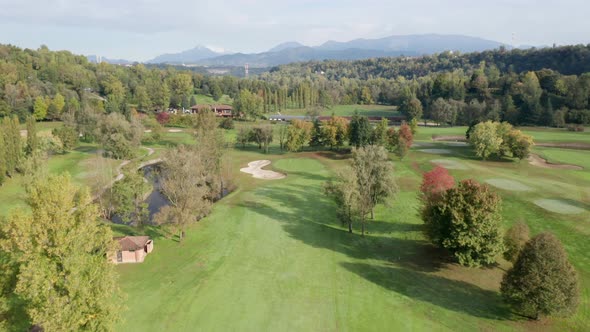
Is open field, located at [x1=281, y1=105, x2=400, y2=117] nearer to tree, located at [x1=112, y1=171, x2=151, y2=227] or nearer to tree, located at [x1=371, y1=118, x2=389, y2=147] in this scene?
tree, located at [x1=371, y1=118, x2=389, y2=147]

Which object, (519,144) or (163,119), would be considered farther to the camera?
(163,119)

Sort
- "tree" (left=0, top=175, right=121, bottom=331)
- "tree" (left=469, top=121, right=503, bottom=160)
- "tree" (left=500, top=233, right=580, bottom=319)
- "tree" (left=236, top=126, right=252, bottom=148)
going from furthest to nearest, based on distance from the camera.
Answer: "tree" (left=236, top=126, right=252, bottom=148)
"tree" (left=469, top=121, right=503, bottom=160)
"tree" (left=500, top=233, right=580, bottom=319)
"tree" (left=0, top=175, right=121, bottom=331)

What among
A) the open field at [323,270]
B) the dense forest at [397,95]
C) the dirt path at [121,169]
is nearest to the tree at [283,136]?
the dirt path at [121,169]

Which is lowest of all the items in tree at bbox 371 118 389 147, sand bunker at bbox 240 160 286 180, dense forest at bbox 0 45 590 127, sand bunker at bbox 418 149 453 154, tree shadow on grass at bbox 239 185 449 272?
tree shadow on grass at bbox 239 185 449 272

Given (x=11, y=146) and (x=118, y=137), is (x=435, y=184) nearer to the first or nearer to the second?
(x=118, y=137)

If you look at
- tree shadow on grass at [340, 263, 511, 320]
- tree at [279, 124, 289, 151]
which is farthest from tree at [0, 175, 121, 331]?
tree at [279, 124, 289, 151]

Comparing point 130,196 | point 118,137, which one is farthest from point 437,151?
point 118,137

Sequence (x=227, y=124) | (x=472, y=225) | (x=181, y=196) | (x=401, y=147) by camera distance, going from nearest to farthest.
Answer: (x=472, y=225) → (x=181, y=196) → (x=401, y=147) → (x=227, y=124)
